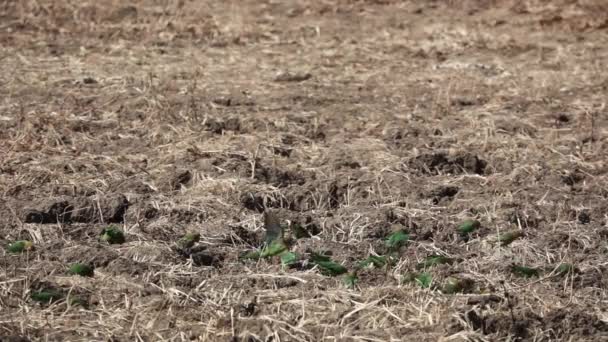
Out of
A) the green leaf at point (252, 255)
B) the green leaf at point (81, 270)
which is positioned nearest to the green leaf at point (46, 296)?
the green leaf at point (81, 270)

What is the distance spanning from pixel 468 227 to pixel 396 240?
41 centimetres

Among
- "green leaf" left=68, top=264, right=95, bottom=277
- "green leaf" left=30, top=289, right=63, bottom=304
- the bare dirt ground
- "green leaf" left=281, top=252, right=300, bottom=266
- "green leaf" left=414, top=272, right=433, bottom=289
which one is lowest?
the bare dirt ground

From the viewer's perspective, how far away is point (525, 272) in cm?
497

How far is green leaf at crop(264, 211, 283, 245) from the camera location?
5.31m

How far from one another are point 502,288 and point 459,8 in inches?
237

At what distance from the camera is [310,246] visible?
530cm

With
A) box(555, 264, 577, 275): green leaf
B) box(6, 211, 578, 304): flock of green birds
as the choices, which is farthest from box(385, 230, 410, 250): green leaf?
box(555, 264, 577, 275): green leaf

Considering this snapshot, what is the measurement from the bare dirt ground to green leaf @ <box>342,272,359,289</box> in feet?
0.08

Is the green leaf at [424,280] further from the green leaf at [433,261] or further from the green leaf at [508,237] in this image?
the green leaf at [508,237]

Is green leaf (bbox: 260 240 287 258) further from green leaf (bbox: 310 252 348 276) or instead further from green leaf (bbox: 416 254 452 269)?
green leaf (bbox: 416 254 452 269)

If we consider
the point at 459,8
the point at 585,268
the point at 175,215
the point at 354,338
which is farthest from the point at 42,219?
the point at 459,8

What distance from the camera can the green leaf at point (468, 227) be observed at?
552 cm

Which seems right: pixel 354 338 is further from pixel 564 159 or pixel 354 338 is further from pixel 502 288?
pixel 564 159

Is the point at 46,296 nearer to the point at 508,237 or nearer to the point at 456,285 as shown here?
the point at 456,285
